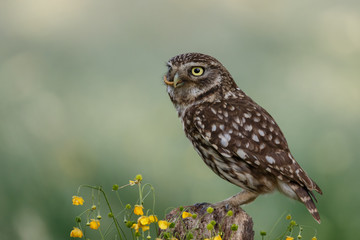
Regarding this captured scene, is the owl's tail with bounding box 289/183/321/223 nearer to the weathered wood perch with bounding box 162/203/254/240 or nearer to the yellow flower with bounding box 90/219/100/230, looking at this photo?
the weathered wood perch with bounding box 162/203/254/240

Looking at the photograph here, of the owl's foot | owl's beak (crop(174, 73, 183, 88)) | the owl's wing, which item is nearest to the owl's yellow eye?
owl's beak (crop(174, 73, 183, 88))

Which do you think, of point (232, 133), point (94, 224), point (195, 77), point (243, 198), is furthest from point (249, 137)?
point (94, 224)

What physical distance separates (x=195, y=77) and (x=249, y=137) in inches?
22.6

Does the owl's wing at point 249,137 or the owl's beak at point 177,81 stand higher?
the owl's beak at point 177,81

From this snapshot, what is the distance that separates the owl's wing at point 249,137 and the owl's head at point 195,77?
128mm

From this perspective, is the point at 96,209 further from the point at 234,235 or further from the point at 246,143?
the point at 246,143

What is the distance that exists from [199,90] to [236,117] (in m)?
0.35

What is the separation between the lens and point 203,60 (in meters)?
3.74

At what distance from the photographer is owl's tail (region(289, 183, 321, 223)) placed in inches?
132

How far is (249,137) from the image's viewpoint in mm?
3504

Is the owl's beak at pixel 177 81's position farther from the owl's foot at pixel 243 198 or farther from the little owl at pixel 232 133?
the owl's foot at pixel 243 198

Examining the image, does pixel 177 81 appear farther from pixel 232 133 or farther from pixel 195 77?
pixel 232 133

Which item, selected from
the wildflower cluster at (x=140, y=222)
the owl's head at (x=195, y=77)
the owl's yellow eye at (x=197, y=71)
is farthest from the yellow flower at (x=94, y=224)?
the owl's yellow eye at (x=197, y=71)

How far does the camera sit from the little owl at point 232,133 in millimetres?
3426
